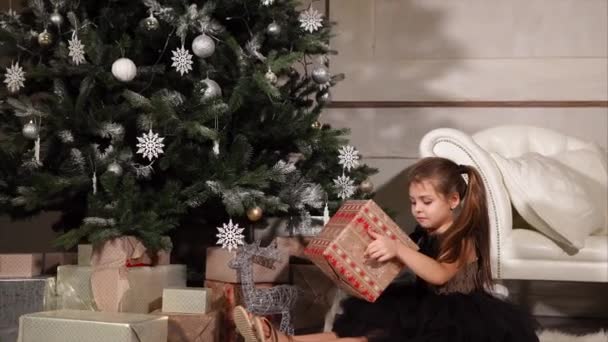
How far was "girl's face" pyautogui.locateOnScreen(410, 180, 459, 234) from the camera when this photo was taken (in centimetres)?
196

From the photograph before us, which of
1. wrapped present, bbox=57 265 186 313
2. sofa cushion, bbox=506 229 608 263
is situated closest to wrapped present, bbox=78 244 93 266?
wrapped present, bbox=57 265 186 313

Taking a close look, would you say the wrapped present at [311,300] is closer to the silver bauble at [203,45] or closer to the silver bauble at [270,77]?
the silver bauble at [270,77]

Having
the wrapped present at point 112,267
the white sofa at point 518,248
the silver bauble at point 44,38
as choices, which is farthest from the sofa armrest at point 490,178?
the silver bauble at point 44,38

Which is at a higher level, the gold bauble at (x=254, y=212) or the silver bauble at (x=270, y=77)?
the silver bauble at (x=270, y=77)

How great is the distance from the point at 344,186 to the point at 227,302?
56cm

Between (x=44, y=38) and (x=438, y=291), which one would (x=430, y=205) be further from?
(x=44, y=38)

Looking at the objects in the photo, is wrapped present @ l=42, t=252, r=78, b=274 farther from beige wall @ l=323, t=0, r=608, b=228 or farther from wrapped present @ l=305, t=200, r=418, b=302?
beige wall @ l=323, t=0, r=608, b=228

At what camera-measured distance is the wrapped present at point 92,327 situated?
5.81 ft

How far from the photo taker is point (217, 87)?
2.24m

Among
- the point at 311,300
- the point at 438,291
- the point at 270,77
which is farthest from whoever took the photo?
the point at 311,300

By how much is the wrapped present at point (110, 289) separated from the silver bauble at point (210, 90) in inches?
21.2

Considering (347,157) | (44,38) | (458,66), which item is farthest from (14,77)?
(458,66)

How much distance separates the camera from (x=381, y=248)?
1808mm

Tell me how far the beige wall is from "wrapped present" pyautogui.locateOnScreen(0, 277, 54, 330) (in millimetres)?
1677
